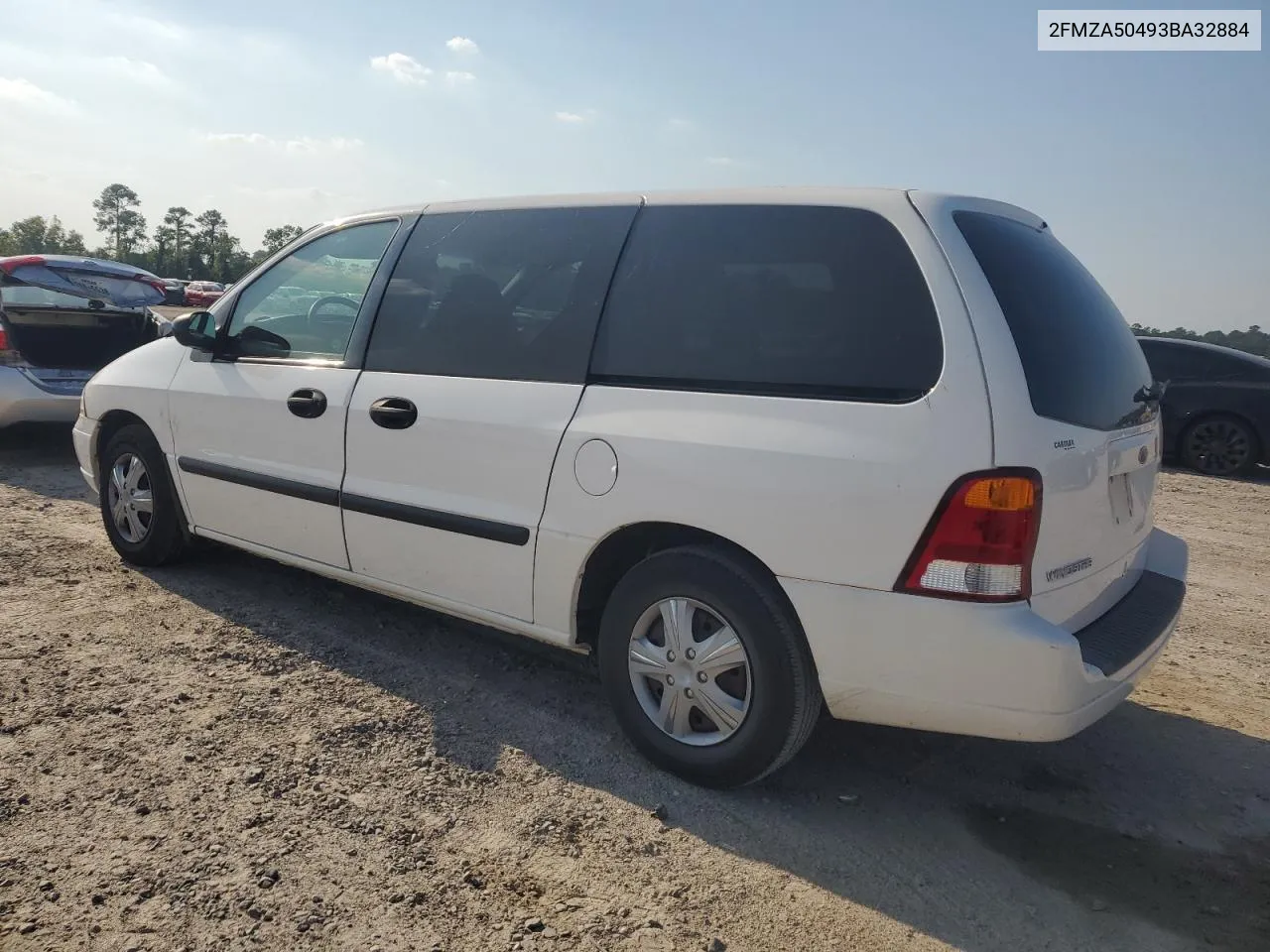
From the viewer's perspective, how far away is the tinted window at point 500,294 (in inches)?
134

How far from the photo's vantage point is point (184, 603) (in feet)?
14.9

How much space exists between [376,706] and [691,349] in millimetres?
1757

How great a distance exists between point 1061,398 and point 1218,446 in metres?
9.11

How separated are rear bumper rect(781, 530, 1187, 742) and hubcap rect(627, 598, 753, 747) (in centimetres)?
30

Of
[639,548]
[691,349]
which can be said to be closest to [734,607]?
[639,548]

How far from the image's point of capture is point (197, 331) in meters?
4.55

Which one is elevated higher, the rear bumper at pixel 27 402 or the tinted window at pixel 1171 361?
the tinted window at pixel 1171 361

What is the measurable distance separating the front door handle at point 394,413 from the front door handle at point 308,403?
0.32 m

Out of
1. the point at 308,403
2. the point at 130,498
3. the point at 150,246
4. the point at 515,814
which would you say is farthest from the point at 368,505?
the point at 150,246

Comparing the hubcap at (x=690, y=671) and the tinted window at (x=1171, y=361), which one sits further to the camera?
the tinted window at (x=1171, y=361)

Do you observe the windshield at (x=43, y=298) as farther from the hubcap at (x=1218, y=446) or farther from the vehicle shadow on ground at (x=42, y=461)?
the hubcap at (x=1218, y=446)

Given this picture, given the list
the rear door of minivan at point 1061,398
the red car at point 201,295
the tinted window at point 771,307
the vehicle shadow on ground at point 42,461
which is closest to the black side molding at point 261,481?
the tinted window at point 771,307

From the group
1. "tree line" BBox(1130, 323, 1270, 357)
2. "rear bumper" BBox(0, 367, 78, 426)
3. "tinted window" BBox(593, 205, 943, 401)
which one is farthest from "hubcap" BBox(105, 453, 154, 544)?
"tree line" BBox(1130, 323, 1270, 357)

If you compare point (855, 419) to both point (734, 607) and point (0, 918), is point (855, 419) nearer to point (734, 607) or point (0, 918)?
point (734, 607)
